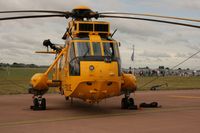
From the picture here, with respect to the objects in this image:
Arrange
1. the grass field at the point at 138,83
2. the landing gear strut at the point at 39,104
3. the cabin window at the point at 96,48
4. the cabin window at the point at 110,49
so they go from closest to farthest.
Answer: the cabin window at the point at 96,48, the cabin window at the point at 110,49, the landing gear strut at the point at 39,104, the grass field at the point at 138,83

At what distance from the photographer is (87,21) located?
15.1 metres

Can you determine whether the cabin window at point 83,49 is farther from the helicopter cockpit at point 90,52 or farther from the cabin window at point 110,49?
the cabin window at point 110,49

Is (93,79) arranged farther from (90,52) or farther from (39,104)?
(39,104)

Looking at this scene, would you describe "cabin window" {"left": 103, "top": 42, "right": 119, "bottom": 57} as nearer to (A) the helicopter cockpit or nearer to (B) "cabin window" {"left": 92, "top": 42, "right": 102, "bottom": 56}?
(A) the helicopter cockpit

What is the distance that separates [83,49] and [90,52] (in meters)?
0.34

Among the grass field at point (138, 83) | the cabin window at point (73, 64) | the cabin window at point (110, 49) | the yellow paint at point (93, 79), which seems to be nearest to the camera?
the yellow paint at point (93, 79)

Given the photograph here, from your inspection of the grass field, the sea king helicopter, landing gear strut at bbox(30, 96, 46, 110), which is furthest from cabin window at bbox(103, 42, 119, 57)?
the grass field

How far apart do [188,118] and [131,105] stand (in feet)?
13.1

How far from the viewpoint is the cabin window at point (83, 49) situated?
13.8m

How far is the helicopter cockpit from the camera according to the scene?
1346 centimetres

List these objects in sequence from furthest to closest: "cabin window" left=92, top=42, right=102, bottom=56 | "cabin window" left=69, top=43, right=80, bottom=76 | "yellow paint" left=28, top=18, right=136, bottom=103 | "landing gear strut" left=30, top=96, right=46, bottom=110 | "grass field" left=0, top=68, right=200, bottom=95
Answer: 1. "grass field" left=0, top=68, right=200, bottom=95
2. "landing gear strut" left=30, top=96, right=46, bottom=110
3. "cabin window" left=92, top=42, right=102, bottom=56
4. "cabin window" left=69, top=43, right=80, bottom=76
5. "yellow paint" left=28, top=18, right=136, bottom=103

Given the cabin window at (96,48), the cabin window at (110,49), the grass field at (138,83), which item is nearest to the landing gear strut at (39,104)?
the cabin window at (96,48)

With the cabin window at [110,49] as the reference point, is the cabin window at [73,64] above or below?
below

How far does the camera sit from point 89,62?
43.4 feet
